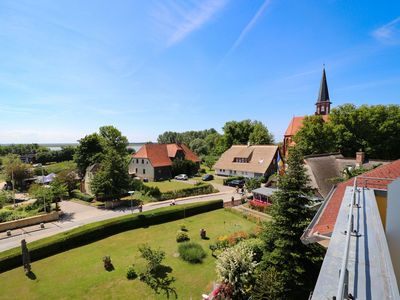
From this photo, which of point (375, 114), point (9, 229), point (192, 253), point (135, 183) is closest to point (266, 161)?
point (375, 114)

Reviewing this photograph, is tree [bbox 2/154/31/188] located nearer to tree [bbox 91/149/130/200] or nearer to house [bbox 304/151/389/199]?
tree [bbox 91/149/130/200]

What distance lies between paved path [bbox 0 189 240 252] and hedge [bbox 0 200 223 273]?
3.05m

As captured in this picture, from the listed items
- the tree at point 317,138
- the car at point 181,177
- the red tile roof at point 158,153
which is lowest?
the car at point 181,177

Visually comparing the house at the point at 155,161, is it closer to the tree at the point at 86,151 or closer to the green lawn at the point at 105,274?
the tree at the point at 86,151

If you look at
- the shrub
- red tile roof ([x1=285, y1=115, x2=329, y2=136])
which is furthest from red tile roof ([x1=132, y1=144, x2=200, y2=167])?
red tile roof ([x1=285, y1=115, x2=329, y2=136])

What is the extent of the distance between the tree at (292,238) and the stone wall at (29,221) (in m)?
24.5

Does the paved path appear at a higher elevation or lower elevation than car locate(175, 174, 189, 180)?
lower

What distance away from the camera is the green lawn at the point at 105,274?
14.0 m

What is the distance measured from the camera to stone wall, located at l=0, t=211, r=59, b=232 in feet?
79.2

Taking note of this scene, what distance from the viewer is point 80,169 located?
50.5m

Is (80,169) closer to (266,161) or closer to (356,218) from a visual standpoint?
(266,161)

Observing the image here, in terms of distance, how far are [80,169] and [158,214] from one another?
32289 millimetres

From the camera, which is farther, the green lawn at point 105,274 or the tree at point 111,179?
the tree at point 111,179

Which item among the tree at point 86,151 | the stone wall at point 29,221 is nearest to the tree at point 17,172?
the tree at point 86,151
